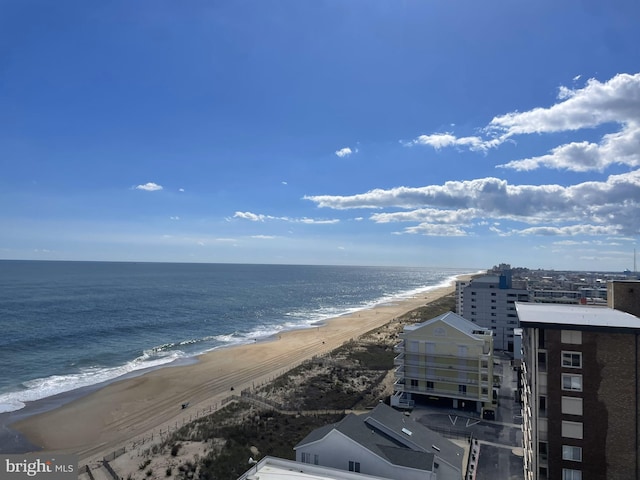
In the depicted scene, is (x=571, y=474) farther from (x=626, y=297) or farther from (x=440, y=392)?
(x=440, y=392)

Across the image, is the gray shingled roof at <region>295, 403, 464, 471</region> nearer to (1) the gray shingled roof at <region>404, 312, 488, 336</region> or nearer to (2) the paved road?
(2) the paved road

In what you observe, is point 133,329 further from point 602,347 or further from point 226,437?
point 602,347

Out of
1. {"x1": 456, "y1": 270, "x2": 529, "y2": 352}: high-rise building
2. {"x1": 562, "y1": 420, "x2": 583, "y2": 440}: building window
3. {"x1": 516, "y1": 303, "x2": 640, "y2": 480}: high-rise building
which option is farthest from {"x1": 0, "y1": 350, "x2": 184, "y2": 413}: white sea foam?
{"x1": 456, "y1": 270, "x2": 529, "y2": 352}: high-rise building

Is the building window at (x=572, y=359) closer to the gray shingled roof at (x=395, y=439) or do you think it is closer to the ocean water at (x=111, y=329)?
the gray shingled roof at (x=395, y=439)

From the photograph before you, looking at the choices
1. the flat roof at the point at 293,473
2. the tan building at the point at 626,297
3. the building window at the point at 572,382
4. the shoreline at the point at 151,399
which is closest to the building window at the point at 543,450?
the building window at the point at 572,382

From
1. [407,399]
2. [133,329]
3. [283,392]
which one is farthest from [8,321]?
[407,399]
